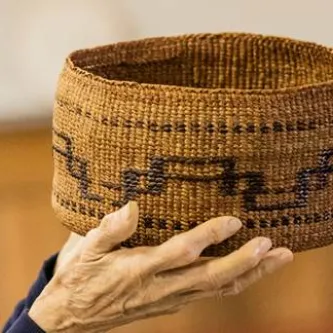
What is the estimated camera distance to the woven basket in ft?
2.20

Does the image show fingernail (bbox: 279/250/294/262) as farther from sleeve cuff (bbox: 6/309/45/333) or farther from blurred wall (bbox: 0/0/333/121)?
blurred wall (bbox: 0/0/333/121)

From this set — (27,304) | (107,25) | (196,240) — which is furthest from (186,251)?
(107,25)

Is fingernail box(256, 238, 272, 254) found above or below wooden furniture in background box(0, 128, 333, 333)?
above

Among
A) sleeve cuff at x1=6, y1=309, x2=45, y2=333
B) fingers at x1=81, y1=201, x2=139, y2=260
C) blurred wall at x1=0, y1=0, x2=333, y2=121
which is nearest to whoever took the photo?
fingers at x1=81, y1=201, x2=139, y2=260

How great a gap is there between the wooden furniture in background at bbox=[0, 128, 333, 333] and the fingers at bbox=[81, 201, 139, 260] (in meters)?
0.51

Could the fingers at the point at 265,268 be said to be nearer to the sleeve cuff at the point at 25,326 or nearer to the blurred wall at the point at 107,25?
the sleeve cuff at the point at 25,326

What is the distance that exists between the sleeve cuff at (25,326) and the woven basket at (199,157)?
0.59 feet

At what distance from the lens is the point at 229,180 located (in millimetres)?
676

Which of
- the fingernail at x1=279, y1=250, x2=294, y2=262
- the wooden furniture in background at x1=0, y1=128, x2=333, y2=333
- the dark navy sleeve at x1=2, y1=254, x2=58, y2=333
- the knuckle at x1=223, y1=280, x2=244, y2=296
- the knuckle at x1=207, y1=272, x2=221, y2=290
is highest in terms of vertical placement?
the fingernail at x1=279, y1=250, x2=294, y2=262

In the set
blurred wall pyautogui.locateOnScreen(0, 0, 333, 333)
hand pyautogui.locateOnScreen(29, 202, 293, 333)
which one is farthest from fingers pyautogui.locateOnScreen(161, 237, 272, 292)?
blurred wall pyautogui.locateOnScreen(0, 0, 333, 333)

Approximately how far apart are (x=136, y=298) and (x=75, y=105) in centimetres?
18

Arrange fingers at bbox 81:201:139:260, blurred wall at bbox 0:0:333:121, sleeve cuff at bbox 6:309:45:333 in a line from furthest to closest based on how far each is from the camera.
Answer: blurred wall at bbox 0:0:333:121 < sleeve cuff at bbox 6:309:45:333 < fingers at bbox 81:201:139:260

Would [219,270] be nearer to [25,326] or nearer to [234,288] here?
[234,288]

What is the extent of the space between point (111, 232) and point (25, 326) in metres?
0.25
